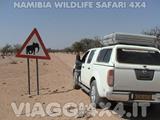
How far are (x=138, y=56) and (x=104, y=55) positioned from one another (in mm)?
1164

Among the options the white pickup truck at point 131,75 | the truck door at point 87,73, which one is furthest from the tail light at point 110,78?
the truck door at point 87,73

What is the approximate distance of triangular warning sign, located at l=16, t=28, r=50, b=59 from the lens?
11.4m

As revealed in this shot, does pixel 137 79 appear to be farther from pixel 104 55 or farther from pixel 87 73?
pixel 87 73

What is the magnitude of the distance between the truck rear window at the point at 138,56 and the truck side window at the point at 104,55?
1.39ft

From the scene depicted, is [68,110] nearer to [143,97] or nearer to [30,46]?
[143,97]

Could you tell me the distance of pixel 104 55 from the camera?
869 centimetres

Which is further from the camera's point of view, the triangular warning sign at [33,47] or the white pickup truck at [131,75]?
the triangular warning sign at [33,47]

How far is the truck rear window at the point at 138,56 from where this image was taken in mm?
7656

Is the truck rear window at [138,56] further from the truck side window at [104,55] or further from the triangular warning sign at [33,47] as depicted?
the triangular warning sign at [33,47]

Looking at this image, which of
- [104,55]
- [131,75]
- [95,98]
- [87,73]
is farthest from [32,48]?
[131,75]

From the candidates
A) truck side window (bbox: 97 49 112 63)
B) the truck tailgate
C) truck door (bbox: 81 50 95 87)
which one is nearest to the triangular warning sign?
truck door (bbox: 81 50 95 87)

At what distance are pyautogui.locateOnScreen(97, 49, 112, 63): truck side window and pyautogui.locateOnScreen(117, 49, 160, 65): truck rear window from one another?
1.39 feet

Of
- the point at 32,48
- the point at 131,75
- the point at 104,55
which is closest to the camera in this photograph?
the point at 131,75

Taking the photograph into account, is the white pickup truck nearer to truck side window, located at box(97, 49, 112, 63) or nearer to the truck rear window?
the truck rear window
